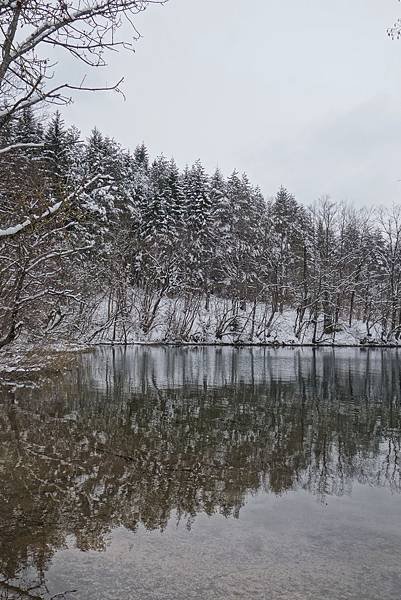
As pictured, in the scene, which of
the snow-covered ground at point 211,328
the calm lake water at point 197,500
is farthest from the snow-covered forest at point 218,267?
the calm lake water at point 197,500

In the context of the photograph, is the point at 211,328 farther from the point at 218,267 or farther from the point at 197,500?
the point at 197,500

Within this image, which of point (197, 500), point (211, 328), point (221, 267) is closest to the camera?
point (197, 500)

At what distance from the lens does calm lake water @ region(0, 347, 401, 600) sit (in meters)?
4.95

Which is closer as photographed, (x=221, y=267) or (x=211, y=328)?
(x=211, y=328)

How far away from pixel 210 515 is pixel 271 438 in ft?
14.3

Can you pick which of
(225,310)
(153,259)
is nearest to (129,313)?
(153,259)

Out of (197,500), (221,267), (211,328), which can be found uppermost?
(221,267)

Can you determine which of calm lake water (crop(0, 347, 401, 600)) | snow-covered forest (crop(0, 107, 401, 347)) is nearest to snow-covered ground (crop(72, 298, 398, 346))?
snow-covered forest (crop(0, 107, 401, 347))

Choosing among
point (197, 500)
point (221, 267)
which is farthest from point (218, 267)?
point (197, 500)

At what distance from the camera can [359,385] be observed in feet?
66.9

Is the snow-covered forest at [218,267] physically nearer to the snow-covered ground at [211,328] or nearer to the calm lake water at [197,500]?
the snow-covered ground at [211,328]

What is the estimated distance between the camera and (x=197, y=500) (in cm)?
710

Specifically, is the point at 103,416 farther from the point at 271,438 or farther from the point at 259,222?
the point at 259,222

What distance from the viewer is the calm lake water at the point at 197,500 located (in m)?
4.95
